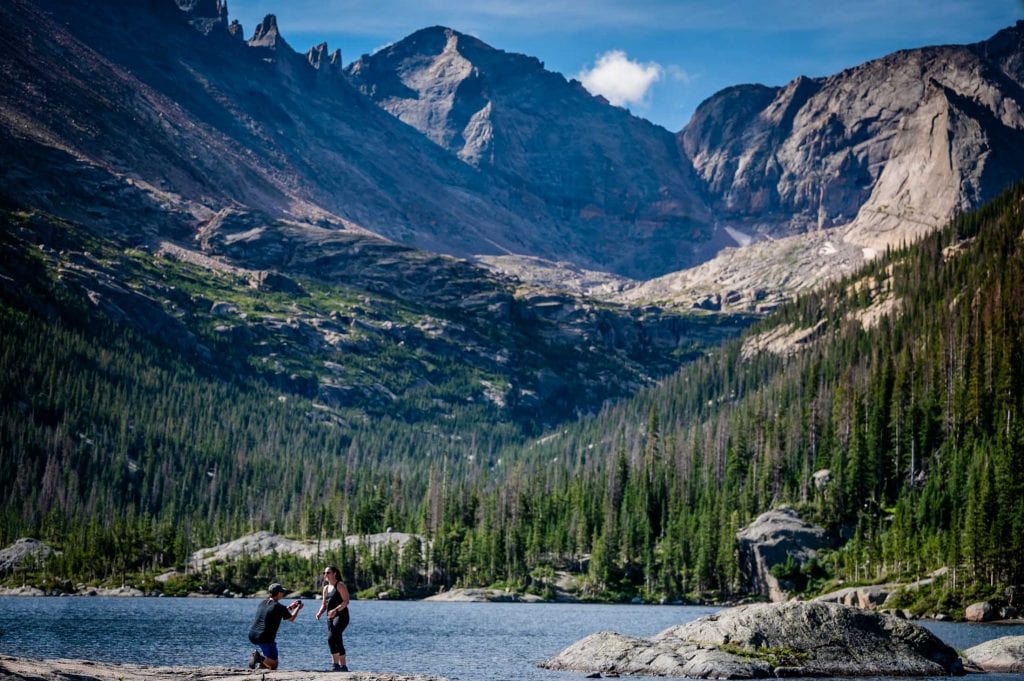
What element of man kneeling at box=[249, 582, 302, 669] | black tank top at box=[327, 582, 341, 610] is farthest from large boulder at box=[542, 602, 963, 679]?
man kneeling at box=[249, 582, 302, 669]

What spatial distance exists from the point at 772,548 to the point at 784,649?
86.2 metres

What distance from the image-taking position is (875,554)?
5226 inches

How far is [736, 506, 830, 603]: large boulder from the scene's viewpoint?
470 ft

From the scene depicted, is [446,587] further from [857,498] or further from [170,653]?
[170,653]

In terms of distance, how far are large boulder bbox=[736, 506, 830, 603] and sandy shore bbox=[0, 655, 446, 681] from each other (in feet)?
360

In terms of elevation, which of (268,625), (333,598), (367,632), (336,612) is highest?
(333,598)

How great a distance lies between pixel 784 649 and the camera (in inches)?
2436

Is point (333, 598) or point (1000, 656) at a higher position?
point (333, 598)

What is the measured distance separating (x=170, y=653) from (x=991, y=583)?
80384 mm

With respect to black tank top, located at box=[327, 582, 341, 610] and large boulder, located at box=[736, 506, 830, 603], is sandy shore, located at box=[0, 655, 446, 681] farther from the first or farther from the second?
large boulder, located at box=[736, 506, 830, 603]

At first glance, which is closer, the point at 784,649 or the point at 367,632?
the point at 784,649

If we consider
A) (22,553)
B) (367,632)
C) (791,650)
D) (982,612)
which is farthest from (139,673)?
(22,553)

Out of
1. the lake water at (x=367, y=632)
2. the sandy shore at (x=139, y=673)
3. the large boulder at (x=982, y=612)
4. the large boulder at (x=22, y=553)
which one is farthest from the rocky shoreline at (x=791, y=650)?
the large boulder at (x=22, y=553)

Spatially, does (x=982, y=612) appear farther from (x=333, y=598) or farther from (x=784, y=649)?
(x=333, y=598)
